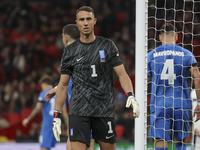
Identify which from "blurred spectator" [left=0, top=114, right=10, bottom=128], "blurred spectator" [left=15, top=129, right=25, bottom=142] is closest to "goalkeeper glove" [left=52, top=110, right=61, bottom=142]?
"blurred spectator" [left=15, top=129, right=25, bottom=142]

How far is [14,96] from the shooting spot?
11773 mm

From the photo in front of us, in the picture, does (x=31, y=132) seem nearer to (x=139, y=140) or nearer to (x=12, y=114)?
(x=12, y=114)

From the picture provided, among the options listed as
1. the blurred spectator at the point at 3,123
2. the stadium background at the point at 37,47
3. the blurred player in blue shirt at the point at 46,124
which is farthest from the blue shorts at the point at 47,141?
the blurred spectator at the point at 3,123

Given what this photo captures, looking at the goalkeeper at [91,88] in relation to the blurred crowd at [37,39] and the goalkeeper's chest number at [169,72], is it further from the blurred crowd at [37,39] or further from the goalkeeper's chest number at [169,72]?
the blurred crowd at [37,39]

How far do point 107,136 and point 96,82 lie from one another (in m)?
0.59

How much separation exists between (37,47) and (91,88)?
31.1ft

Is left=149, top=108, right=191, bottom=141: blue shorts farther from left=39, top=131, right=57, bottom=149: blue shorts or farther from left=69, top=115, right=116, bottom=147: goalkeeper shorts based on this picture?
left=39, top=131, right=57, bottom=149: blue shorts

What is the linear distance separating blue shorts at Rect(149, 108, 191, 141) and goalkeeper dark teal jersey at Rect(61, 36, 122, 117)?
52.5 inches

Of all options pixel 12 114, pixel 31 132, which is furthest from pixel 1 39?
pixel 31 132

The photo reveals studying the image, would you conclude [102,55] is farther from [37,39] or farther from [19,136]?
[37,39]

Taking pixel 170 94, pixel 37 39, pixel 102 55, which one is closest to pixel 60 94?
pixel 102 55

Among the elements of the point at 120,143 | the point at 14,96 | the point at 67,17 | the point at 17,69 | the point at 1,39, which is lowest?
the point at 120,143

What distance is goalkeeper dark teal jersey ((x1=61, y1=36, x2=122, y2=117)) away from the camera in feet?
12.6

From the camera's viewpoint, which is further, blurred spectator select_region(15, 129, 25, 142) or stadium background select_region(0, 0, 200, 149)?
stadium background select_region(0, 0, 200, 149)
